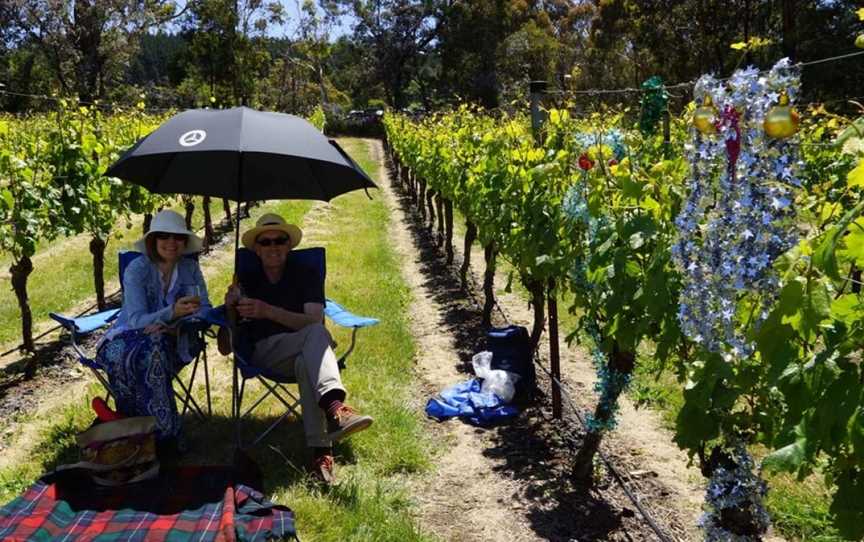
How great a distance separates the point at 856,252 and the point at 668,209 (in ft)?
3.76

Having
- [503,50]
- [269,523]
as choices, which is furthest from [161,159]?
[503,50]

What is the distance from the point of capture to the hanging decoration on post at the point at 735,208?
1.72m

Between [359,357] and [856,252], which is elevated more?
[856,252]

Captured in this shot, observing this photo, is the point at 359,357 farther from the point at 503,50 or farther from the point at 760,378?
the point at 503,50

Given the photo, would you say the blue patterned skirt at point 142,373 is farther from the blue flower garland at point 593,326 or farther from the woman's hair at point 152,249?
the blue flower garland at point 593,326

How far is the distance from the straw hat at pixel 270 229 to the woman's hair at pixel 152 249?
419 mm

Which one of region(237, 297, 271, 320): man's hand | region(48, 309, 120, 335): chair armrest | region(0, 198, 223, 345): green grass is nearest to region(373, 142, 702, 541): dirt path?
region(237, 297, 271, 320): man's hand

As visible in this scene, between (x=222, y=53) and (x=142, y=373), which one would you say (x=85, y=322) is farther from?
(x=222, y=53)

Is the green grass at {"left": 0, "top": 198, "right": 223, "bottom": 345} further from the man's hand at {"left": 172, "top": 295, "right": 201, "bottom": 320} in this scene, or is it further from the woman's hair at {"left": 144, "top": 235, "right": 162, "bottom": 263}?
the man's hand at {"left": 172, "top": 295, "right": 201, "bottom": 320}

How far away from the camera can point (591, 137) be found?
3227mm

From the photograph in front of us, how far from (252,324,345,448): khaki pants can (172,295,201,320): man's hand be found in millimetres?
374

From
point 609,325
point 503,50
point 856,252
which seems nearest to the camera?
point 856,252

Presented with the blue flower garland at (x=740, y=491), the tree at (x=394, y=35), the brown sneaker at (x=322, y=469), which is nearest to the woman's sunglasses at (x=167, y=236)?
the brown sneaker at (x=322, y=469)

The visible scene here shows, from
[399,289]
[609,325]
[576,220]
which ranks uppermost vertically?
[576,220]
